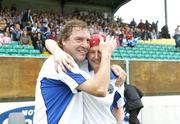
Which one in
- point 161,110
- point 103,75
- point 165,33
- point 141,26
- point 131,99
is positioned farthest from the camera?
point 141,26

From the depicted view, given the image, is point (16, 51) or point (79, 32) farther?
point (16, 51)

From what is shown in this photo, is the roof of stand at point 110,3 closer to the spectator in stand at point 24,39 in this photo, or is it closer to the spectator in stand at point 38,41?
the spectator in stand at point 38,41

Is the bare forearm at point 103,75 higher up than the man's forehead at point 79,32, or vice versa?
the man's forehead at point 79,32

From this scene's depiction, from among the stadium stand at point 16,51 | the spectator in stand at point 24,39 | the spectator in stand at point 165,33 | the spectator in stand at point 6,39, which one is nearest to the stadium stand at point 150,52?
the spectator in stand at point 24,39

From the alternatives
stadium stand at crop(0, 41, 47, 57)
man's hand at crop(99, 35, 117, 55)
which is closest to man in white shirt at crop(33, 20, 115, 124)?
man's hand at crop(99, 35, 117, 55)

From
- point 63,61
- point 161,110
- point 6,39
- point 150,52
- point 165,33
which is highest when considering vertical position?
point 165,33

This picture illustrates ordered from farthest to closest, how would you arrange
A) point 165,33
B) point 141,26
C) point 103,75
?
1. point 141,26
2. point 165,33
3. point 103,75

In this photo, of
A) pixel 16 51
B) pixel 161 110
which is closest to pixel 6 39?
pixel 16 51

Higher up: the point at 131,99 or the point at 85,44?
the point at 85,44

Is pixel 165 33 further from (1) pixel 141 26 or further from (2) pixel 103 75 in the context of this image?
(2) pixel 103 75

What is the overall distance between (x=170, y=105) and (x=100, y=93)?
22.5ft

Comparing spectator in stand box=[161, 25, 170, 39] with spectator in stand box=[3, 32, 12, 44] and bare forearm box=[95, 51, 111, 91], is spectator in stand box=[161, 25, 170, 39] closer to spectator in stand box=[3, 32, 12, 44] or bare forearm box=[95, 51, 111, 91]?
spectator in stand box=[3, 32, 12, 44]

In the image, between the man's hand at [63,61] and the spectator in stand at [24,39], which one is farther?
the spectator in stand at [24,39]

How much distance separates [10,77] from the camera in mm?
A: 6980
